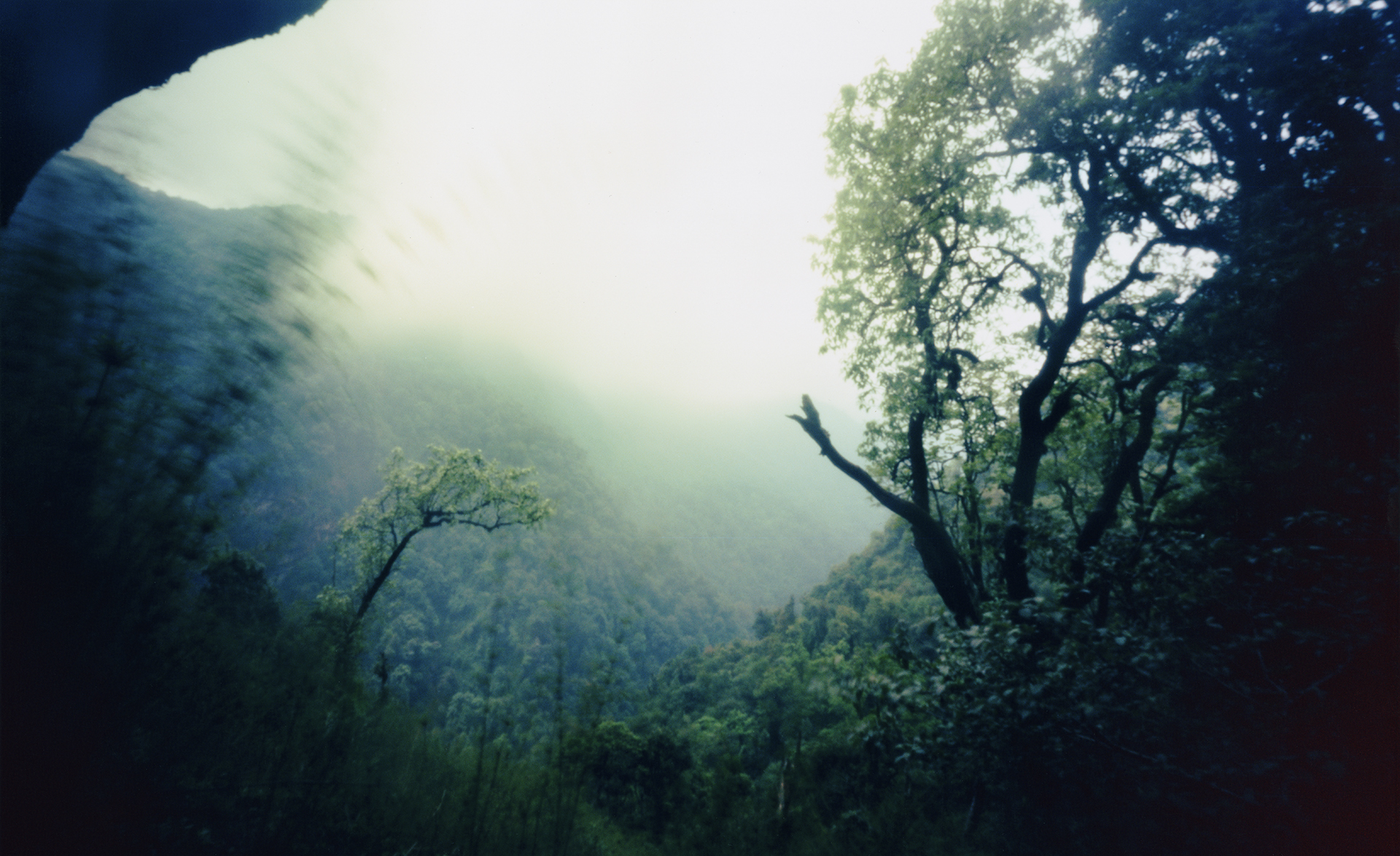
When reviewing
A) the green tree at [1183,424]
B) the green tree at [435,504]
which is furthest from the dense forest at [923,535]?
the green tree at [435,504]

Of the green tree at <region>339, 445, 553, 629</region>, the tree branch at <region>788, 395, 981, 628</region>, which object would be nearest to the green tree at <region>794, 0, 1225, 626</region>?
the tree branch at <region>788, 395, 981, 628</region>

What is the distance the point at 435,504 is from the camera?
15.2 metres

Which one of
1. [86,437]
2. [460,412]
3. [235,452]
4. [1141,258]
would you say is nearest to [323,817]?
[235,452]

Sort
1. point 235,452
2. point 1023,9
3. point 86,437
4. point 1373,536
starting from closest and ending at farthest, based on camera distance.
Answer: point 86,437
point 235,452
point 1373,536
point 1023,9

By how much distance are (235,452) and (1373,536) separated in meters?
6.77

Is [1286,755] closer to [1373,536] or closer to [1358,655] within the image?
[1358,655]

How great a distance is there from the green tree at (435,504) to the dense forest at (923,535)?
10.2m

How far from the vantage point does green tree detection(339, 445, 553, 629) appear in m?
15.1

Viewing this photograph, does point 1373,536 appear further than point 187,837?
Yes

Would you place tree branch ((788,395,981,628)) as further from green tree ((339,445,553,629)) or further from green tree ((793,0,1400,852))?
green tree ((339,445,553,629))

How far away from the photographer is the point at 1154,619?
126 inches

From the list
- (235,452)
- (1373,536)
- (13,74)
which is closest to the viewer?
(235,452)

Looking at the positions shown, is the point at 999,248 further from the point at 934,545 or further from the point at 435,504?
the point at 435,504


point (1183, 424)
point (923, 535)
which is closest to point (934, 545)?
point (923, 535)
